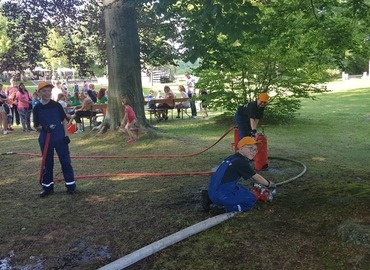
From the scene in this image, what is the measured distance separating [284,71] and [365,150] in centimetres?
474

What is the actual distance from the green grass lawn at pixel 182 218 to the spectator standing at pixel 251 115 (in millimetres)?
900

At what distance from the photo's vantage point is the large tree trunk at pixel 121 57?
10.7m

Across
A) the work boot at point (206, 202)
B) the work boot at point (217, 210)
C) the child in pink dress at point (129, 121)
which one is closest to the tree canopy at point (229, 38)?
the child in pink dress at point (129, 121)

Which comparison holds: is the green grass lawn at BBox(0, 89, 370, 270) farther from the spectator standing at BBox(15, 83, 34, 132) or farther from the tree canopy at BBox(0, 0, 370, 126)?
the spectator standing at BBox(15, 83, 34, 132)

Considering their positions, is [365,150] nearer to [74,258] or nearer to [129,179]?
[129,179]

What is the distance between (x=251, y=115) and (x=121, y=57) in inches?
202

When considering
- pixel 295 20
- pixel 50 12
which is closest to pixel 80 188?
pixel 295 20

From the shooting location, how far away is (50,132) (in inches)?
238

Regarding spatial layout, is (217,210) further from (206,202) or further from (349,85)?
(349,85)

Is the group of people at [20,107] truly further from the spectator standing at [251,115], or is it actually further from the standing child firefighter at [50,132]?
the spectator standing at [251,115]

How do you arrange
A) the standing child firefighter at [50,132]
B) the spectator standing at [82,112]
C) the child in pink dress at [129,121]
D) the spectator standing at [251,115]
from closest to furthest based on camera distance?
the standing child firefighter at [50,132]
the spectator standing at [251,115]
the child in pink dress at [129,121]
the spectator standing at [82,112]

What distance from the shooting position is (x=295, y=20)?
7.58 meters

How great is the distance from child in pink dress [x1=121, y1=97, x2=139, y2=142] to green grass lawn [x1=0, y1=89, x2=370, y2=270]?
1877 millimetres

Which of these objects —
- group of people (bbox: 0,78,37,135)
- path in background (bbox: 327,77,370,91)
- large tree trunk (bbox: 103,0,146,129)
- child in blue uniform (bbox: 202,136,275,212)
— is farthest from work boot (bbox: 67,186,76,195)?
path in background (bbox: 327,77,370,91)
